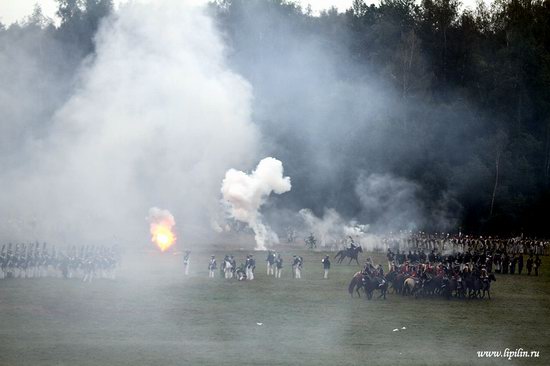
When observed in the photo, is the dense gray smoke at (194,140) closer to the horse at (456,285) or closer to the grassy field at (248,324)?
the grassy field at (248,324)

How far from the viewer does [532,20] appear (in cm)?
10125

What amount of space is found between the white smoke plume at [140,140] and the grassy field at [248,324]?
3328 centimetres

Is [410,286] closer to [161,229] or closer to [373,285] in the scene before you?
[373,285]

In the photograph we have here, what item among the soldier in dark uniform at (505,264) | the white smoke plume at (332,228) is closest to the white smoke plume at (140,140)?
the white smoke plume at (332,228)

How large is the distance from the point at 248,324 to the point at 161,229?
36582 mm

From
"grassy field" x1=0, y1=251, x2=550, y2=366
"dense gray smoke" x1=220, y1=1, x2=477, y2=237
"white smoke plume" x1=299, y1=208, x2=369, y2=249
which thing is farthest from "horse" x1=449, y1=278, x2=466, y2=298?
"dense gray smoke" x1=220, y1=1, x2=477, y2=237

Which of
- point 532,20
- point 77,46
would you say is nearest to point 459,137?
point 532,20

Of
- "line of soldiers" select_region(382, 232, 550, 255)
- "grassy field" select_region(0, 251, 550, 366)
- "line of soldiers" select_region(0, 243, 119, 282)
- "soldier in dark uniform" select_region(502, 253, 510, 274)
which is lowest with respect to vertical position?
"grassy field" select_region(0, 251, 550, 366)

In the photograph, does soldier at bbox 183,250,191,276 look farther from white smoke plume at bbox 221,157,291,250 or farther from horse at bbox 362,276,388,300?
white smoke plume at bbox 221,157,291,250

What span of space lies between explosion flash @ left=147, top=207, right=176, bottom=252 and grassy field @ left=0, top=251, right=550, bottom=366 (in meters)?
20.2

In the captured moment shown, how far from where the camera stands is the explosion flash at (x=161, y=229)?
71.5m

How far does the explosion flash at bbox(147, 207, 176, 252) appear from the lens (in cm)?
7150

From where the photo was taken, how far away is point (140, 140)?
289ft

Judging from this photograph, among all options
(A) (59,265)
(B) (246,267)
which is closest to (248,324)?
(B) (246,267)
